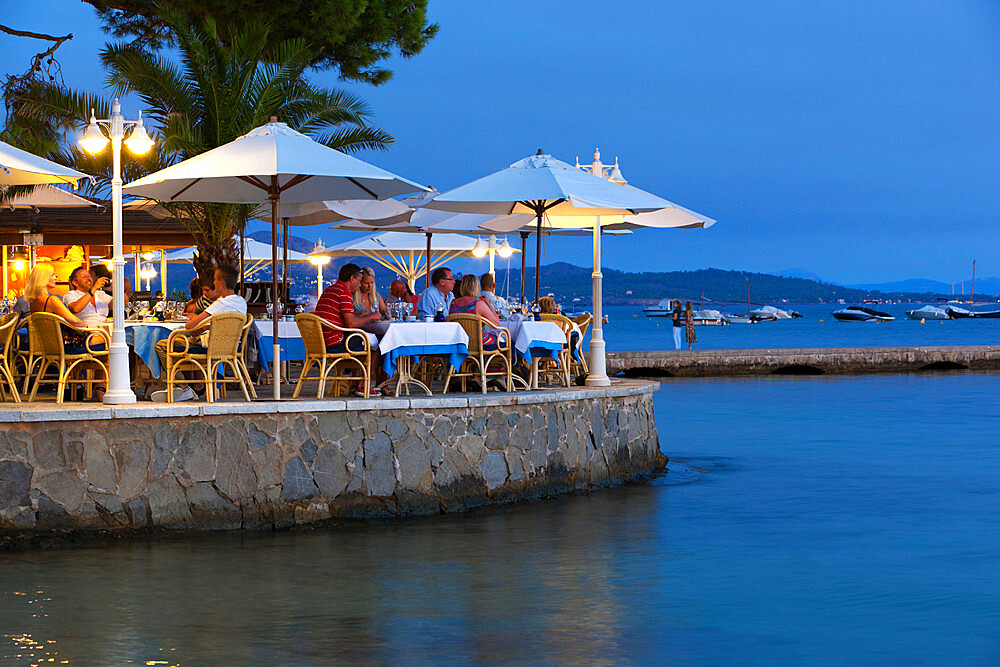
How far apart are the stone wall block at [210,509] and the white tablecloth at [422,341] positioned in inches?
80.2

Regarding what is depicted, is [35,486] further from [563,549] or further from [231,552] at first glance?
[563,549]

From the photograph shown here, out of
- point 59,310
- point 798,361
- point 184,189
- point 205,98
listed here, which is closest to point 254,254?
point 205,98

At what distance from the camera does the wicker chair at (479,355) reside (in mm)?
10766

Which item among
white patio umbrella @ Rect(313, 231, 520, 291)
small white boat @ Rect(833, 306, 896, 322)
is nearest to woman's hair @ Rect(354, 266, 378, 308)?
white patio umbrella @ Rect(313, 231, 520, 291)

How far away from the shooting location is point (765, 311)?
143125mm

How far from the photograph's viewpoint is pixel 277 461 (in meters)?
9.11

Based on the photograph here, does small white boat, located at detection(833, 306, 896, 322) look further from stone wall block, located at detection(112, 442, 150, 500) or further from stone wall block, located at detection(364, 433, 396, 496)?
stone wall block, located at detection(112, 442, 150, 500)

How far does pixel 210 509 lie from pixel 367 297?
3553 millimetres

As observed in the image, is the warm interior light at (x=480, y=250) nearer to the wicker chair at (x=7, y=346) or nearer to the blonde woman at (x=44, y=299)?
the blonde woman at (x=44, y=299)

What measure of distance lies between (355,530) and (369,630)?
2629mm

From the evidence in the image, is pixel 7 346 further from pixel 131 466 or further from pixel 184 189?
pixel 184 189

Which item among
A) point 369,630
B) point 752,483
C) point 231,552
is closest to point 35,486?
point 231,552

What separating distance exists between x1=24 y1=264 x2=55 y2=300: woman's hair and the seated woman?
369 cm

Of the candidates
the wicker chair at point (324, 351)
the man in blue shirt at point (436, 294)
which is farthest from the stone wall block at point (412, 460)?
the man in blue shirt at point (436, 294)
